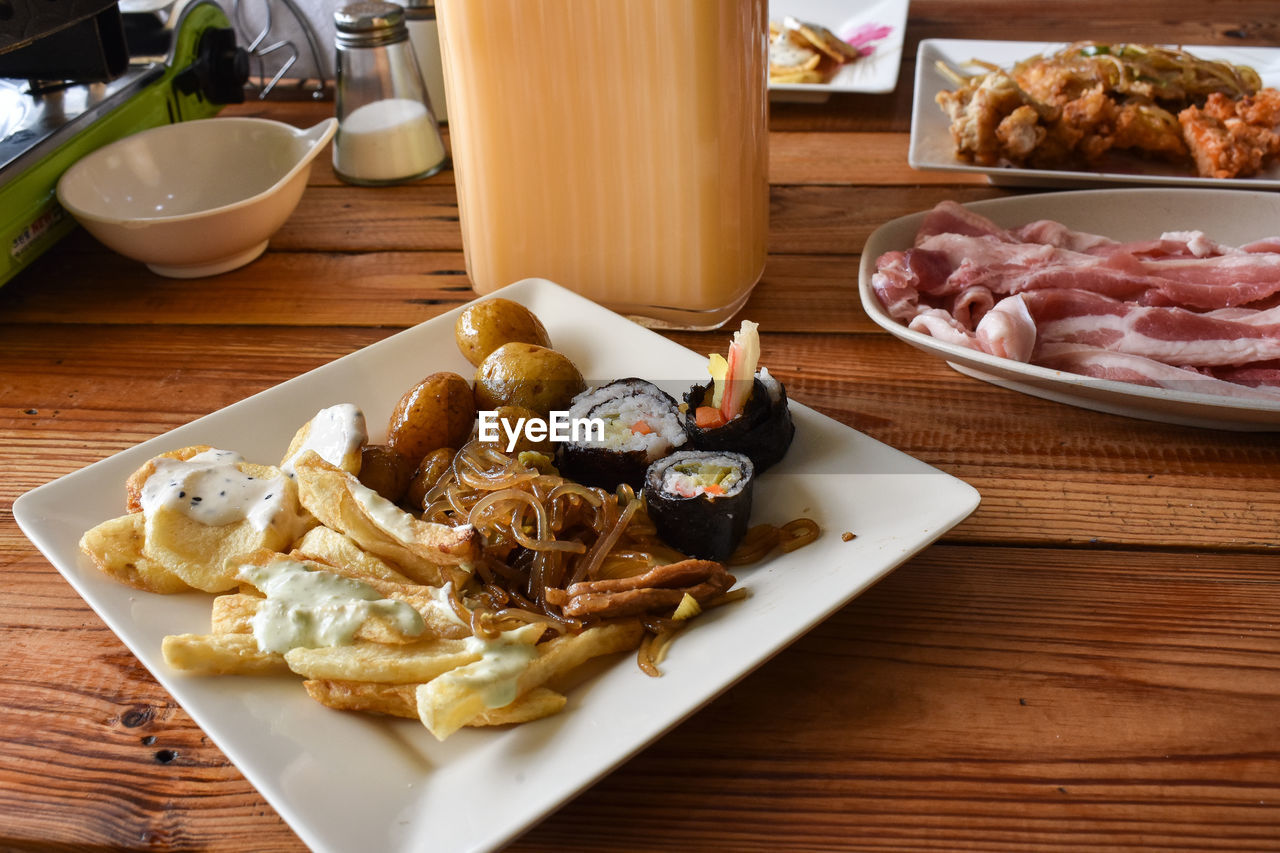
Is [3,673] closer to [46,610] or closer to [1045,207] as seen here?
[46,610]

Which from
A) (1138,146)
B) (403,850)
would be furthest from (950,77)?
(403,850)

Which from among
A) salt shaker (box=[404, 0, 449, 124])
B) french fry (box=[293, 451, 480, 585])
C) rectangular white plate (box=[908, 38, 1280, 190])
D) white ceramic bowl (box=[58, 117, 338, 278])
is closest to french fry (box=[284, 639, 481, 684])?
french fry (box=[293, 451, 480, 585])

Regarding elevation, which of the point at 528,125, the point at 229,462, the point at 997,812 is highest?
the point at 528,125

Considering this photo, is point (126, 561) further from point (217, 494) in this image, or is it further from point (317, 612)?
point (317, 612)

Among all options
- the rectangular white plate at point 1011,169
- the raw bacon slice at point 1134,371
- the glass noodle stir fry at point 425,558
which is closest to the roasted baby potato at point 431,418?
the glass noodle stir fry at point 425,558

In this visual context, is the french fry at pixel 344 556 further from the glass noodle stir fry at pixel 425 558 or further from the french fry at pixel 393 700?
the french fry at pixel 393 700

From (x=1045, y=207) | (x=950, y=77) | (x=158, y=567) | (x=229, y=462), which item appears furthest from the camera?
(x=950, y=77)

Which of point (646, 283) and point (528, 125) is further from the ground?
point (528, 125)
